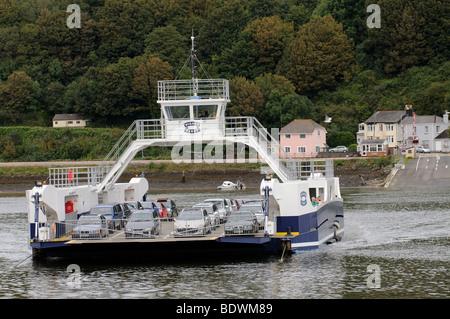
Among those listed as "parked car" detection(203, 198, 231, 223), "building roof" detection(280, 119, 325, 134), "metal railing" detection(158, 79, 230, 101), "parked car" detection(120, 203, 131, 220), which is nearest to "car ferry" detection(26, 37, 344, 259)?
"metal railing" detection(158, 79, 230, 101)

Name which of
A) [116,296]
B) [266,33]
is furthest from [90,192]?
[266,33]

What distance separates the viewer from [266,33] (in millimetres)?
125375

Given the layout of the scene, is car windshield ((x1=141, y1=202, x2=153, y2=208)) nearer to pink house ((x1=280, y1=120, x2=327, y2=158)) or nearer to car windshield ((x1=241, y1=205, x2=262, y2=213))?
car windshield ((x1=241, y1=205, x2=262, y2=213))

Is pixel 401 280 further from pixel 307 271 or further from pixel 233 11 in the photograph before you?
pixel 233 11

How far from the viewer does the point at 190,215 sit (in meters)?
36.0

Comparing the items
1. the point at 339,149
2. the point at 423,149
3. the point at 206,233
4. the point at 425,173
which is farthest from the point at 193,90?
the point at 423,149

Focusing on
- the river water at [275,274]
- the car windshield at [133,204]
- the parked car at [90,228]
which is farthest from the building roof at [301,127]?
the parked car at [90,228]

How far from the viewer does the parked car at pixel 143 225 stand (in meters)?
34.7

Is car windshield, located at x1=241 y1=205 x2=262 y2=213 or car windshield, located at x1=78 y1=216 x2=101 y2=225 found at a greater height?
car windshield, located at x1=241 y1=205 x2=262 y2=213

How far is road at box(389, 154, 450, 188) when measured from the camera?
84.2 metres

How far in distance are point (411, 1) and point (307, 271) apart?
94.4 meters

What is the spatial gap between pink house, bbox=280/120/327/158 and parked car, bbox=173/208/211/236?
71590mm

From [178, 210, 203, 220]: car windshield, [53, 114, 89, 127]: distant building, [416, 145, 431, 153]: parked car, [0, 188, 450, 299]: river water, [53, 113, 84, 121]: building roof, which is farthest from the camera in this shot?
[53, 113, 84, 121]: building roof

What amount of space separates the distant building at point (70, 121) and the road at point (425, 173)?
53280 mm
